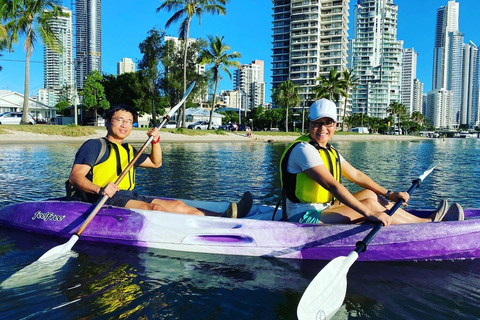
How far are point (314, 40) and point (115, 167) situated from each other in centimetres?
Result: 10534

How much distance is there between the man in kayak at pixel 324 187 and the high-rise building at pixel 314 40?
98.6m

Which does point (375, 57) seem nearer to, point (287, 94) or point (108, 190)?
point (287, 94)

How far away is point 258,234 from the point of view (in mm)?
4582

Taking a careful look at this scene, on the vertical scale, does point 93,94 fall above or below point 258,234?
above

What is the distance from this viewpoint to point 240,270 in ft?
14.5

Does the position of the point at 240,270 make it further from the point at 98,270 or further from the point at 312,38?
the point at 312,38

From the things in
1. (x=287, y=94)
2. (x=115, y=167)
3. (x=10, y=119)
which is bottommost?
(x=115, y=167)

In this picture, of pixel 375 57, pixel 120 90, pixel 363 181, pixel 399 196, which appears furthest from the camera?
pixel 375 57

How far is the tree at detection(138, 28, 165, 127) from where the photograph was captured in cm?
4247

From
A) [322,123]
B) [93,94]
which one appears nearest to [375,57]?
[93,94]

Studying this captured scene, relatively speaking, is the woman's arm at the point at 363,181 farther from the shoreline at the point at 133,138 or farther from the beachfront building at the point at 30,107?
the beachfront building at the point at 30,107

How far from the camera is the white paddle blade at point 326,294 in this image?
128 inches

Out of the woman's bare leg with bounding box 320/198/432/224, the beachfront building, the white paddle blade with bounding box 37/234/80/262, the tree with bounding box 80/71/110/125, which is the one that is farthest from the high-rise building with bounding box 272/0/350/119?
the white paddle blade with bounding box 37/234/80/262

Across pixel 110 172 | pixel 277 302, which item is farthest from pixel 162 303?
pixel 110 172
